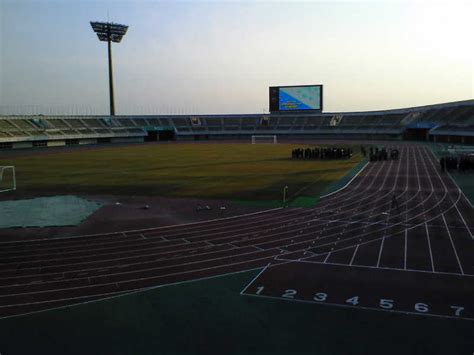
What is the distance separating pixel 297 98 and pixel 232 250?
74.4 meters

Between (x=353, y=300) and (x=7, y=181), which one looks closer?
(x=353, y=300)

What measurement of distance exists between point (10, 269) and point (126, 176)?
855 inches

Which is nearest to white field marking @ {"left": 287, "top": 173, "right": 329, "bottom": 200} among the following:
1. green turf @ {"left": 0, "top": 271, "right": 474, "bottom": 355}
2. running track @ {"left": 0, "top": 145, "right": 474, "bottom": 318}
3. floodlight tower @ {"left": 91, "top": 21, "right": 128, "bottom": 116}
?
running track @ {"left": 0, "top": 145, "right": 474, "bottom": 318}

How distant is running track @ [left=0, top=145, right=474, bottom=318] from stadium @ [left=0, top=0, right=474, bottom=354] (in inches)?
2.8

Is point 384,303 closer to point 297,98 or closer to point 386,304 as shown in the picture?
point 386,304

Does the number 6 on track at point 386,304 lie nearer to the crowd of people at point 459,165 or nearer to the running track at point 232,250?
the running track at point 232,250

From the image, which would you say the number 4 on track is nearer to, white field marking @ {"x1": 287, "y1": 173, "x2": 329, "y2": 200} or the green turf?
the green turf

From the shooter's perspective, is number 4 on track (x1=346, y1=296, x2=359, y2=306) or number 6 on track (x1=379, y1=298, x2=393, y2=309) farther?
number 4 on track (x1=346, y1=296, x2=359, y2=306)

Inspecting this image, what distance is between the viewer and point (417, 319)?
9.23 meters

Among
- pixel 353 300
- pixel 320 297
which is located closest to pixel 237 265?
pixel 320 297

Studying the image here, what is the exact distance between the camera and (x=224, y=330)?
8.76m

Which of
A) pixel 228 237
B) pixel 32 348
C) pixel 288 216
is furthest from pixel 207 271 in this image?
pixel 288 216

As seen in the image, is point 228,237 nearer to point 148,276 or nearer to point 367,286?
point 148,276

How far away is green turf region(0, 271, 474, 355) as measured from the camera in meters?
8.04
